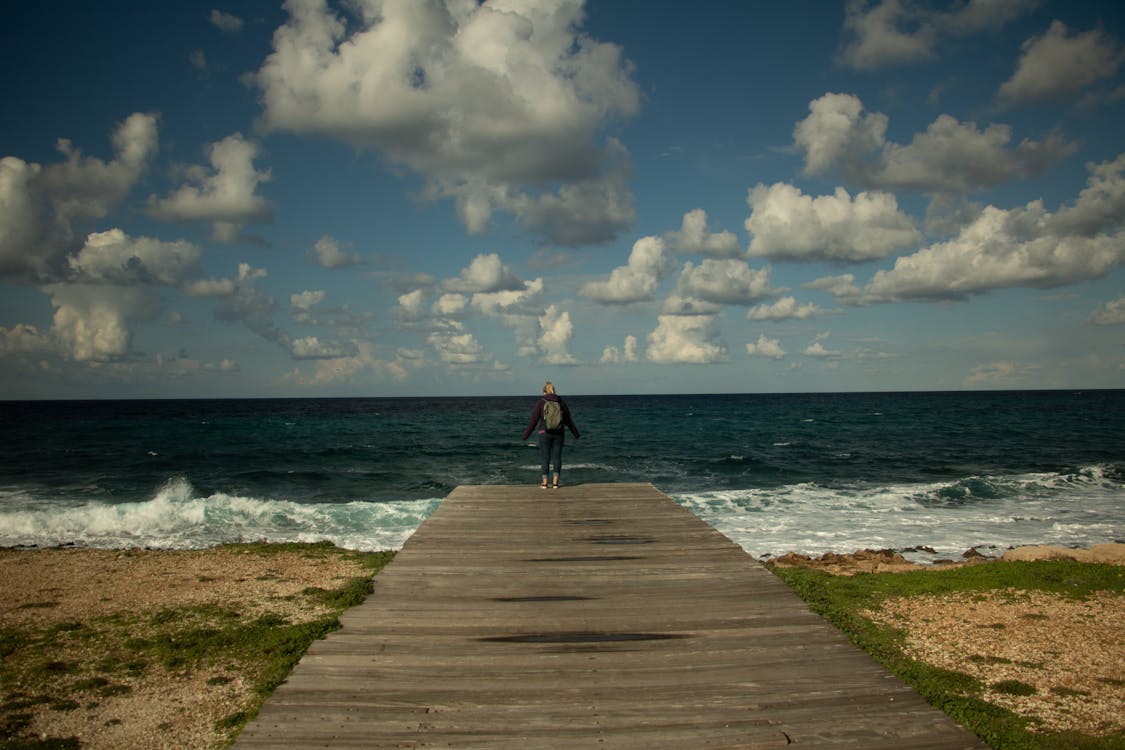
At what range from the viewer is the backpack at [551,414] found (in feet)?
41.1

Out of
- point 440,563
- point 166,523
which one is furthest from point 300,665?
point 166,523

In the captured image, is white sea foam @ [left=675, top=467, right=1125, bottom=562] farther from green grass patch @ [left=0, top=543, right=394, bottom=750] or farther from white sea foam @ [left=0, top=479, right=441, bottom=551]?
green grass patch @ [left=0, top=543, right=394, bottom=750]

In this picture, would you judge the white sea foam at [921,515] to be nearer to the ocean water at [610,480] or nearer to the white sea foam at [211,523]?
the ocean water at [610,480]

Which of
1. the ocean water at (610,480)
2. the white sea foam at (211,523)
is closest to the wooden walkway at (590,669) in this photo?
the ocean water at (610,480)

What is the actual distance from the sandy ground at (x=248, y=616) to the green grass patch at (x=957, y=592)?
0.29 meters

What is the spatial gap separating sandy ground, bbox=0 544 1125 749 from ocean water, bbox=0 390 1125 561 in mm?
3233

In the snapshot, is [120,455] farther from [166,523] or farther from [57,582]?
[57,582]

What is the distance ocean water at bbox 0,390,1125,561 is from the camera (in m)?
19.2

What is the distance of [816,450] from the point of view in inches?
1662

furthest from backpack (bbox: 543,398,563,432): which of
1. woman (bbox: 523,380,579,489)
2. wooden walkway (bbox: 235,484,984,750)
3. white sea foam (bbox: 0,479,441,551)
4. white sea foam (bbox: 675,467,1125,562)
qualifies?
white sea foam (bbox: 0,479,441,551)

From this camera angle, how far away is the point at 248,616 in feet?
34.1

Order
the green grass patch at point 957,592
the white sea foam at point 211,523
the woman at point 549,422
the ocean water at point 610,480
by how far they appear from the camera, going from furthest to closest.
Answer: the ocean water at point 610,480 → the white sea foam at point 211,523 → the woman at point 549,422 → the green grass patch at point 957,592

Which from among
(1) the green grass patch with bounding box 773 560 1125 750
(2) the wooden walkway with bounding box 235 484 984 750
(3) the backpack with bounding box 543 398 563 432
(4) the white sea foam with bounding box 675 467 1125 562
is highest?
(3) the backpack with bounding box 543 398 563 432

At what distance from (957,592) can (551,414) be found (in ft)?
26.1
